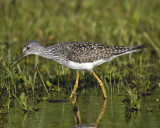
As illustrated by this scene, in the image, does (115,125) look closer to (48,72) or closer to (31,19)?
(48,72)

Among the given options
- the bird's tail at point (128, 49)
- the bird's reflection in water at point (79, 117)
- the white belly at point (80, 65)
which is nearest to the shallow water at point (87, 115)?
the bird's reflection in water at point (79, 117)

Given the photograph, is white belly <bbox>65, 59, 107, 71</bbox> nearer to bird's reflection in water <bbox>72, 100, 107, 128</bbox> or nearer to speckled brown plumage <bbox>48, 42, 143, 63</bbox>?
speckled brown plumage <bbox>48, 42, 143, 63</bbox>

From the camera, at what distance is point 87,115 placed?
26.8 feet

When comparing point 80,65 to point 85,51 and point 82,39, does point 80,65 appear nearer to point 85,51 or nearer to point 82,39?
point 85,51

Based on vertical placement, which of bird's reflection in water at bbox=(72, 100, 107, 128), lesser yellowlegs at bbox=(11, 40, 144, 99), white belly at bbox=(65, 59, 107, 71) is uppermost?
lesser yellowlegs at bbox=(11, 40, 144, 99)

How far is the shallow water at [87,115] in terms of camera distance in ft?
24.6

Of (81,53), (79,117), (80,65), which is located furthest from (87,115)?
(81,53)

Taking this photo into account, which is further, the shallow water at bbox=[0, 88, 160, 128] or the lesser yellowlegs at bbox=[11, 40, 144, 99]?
the lesser yellowlegs at bbox=[11, 40, 144, 99]

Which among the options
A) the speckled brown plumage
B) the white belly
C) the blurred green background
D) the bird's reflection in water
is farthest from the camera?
the speckled brown plumage

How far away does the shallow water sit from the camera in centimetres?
750

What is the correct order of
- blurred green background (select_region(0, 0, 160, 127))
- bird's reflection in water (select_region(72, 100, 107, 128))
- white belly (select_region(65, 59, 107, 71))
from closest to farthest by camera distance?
1. bird's reflection in water (select_region(72, 100, 107, 128))
2. blurred green background (select_region(0, 0, 160, 127))
3. white belly (select_region(65, 59, 107, 71))

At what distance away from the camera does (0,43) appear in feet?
45.0

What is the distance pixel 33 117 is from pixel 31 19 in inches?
305

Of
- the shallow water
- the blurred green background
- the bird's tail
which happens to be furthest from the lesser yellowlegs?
the shallow water
